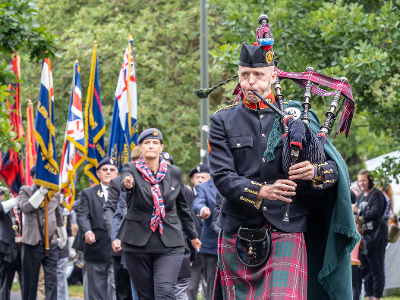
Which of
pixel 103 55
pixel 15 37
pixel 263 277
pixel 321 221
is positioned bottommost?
pixel 263 277

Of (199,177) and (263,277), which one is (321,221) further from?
(199,177)

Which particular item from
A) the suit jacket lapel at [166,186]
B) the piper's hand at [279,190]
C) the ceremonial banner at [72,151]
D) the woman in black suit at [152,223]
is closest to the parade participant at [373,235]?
the ceremonial banner at [72,151]

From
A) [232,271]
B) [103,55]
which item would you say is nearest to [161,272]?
[232,271]

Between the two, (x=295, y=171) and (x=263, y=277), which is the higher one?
(x=295, y=171)

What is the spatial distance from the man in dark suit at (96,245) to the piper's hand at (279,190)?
5.95m

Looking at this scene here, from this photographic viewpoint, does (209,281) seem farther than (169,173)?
Yes

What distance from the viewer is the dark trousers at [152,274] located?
22.5ft

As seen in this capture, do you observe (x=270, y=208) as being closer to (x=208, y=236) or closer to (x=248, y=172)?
(x=248, y=172)

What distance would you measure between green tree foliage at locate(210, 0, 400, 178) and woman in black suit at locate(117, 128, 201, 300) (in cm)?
260

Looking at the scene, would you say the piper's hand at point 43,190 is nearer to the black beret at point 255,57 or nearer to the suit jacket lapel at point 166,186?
the suit jacket lapel at point 166,186

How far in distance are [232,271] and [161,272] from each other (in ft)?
9.14

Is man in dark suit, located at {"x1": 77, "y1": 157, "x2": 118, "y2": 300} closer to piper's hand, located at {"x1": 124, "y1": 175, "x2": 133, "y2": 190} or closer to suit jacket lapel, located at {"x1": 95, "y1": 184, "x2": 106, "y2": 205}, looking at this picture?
suit jacket lapel, located at {"x1": 95, "y1": 184, "x2": 106, "y2": 205}

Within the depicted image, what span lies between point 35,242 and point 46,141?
5.97 feet

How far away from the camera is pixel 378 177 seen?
406 inches
